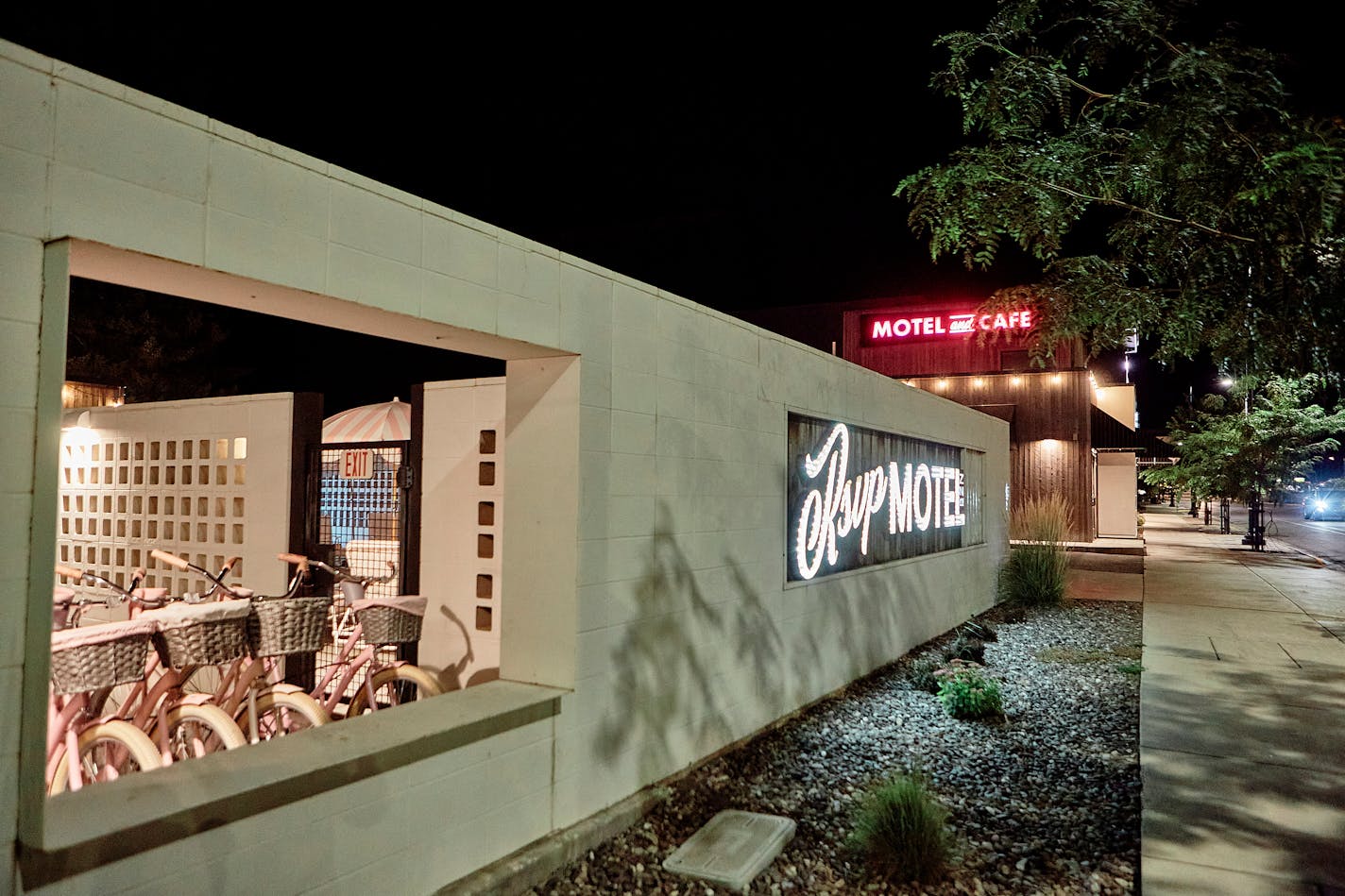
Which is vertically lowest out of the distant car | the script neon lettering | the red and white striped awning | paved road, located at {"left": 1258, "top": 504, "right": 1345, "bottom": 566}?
paved road, located at {"left": 1258, "top": 504, "right": 1345, "bottom": 566}

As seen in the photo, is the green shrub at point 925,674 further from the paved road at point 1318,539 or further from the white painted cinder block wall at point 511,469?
the paved road at point 1318,539

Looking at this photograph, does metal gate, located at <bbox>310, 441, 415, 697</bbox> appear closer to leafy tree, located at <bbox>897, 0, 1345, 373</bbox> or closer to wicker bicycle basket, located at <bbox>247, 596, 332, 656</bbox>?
wicker bicycle basket, located at <bbox>247, 596, 332, 656</bbox>

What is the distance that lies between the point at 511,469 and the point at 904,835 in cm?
239

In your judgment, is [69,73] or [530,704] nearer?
[69,73]

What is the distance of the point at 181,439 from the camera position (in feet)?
20.1

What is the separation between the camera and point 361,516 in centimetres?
528

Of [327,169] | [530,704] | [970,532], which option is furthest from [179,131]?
[970,532]

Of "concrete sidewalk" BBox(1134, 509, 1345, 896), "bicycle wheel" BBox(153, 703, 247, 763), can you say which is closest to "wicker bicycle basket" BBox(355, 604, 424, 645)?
"bicycle wheel" BBox(153, 703, 247, 763)

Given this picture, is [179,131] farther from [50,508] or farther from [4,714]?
[4,714]

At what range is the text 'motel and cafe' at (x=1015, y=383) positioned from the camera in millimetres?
20625

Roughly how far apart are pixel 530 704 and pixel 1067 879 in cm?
238

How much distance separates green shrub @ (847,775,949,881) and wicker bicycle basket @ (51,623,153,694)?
2994mm

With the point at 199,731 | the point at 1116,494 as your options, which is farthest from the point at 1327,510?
the point at 199,731

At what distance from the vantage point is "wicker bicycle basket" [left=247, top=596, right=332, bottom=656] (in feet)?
11.9
